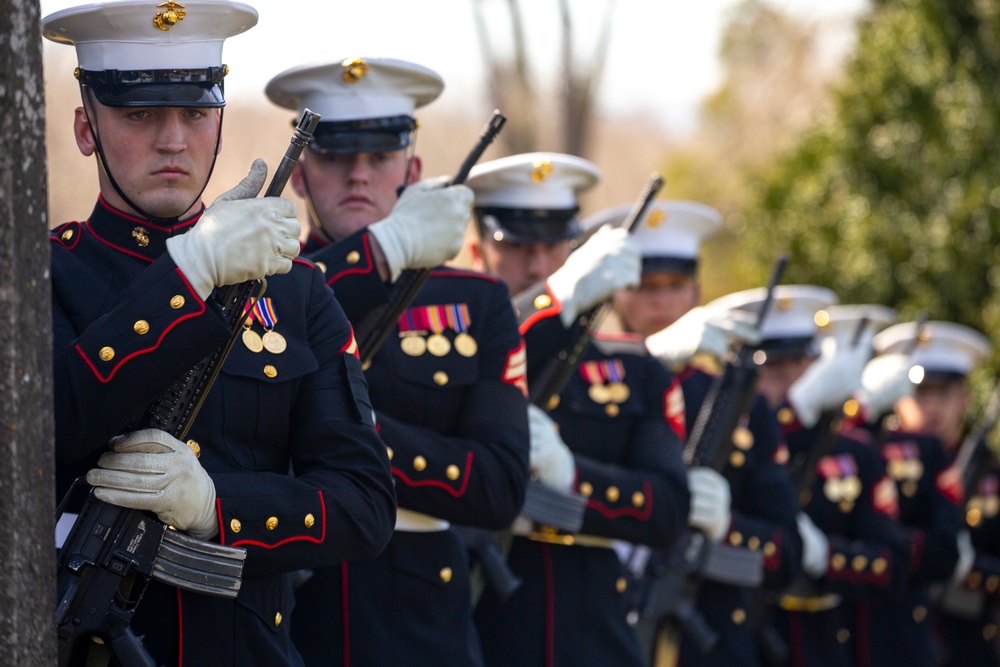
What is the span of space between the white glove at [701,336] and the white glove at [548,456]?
4.72 feet

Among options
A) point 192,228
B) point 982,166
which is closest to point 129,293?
point 192,228

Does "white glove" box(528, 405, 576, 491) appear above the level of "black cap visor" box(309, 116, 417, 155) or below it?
below

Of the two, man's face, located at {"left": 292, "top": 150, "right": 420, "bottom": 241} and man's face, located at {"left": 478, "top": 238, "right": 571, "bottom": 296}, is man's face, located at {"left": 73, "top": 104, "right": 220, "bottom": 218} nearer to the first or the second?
man's face, located at {"left": 292, "top": 150, "right": 420, "bottom": 241}

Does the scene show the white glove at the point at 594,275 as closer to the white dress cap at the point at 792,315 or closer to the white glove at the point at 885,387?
the white dress cap at the point at 792,315

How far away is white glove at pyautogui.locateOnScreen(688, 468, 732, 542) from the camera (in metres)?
6.06

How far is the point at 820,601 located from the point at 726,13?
22.1 m

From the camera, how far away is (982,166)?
11.1 meters

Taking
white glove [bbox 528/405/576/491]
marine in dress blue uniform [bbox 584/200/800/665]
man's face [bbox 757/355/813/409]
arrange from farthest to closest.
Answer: man's face [bbox 757/355/813/409] → marine in dress blue uniform [bbox 584/200/800/665] → white glove [bbox 528/405/576/491]

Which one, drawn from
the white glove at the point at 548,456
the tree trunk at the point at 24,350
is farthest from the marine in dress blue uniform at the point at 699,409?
the tree trunk at the point at 24,350

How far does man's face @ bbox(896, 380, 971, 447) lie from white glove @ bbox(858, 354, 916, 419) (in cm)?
77

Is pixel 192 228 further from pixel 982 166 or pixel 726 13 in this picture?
pixel 726 13

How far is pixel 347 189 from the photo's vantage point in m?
4.35

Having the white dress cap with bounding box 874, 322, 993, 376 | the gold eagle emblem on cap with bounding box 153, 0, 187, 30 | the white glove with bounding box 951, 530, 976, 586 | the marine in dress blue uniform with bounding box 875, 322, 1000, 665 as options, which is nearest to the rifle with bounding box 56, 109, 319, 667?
the gold eagle emblem on cap with bounding box 153, 0, 187, 30

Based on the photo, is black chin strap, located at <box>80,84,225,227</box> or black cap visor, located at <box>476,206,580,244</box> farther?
black cap visor, located at <box>476,206,580,244</box>
